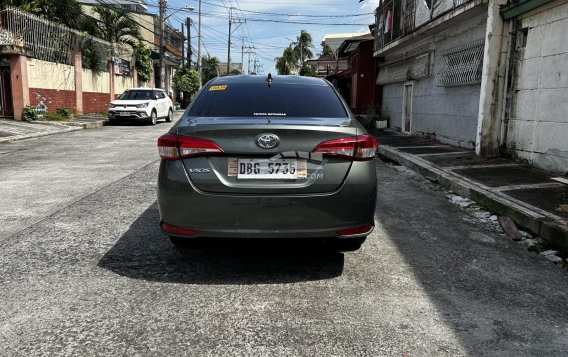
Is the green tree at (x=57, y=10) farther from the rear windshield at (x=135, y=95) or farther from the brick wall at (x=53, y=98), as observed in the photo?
the rear windshield at (x=135, y=95)

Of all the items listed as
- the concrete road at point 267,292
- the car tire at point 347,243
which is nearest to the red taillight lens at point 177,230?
the concrete road at point 267,292

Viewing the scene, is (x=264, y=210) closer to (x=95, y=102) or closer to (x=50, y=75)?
(x=50, y=75)

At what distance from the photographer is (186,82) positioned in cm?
4159

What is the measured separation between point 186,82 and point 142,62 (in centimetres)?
1014

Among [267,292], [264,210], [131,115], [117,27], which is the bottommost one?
[267,292]

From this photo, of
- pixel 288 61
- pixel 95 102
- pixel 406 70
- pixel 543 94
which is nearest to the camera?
pixel 543 94

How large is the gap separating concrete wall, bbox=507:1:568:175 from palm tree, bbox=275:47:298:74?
55461 mm

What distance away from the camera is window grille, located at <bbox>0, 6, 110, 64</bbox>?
1716 centimetres

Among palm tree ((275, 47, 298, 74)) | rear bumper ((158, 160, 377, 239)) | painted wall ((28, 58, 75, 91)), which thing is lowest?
rear bumper ((158, 160, 377, 239))

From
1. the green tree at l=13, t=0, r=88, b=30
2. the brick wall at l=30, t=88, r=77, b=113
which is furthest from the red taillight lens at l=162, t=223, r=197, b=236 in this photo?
the green tree at l=13, t=0, r=88, b=30

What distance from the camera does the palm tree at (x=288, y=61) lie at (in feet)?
207

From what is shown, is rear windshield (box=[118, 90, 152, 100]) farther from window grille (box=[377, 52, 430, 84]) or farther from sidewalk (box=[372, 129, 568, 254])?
sidewalk (box=[372, 129, 568, 254])

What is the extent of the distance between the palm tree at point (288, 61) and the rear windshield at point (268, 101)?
60.0 metres

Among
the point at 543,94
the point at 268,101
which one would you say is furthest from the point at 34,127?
the point at 543,94
